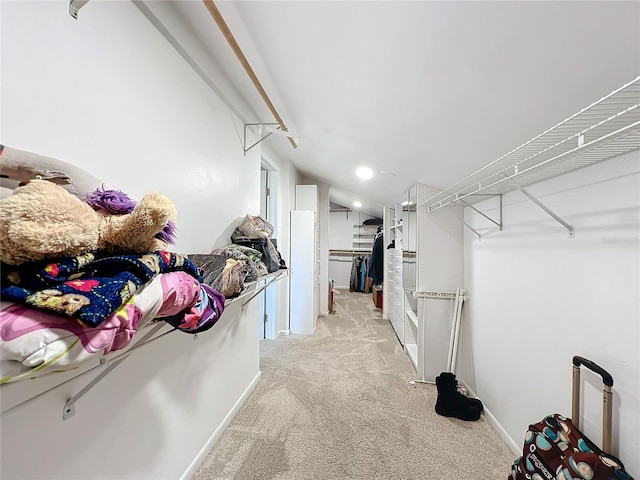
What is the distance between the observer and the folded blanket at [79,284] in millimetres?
444

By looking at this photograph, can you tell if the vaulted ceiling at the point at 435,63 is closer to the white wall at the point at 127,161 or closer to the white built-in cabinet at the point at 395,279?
the white wall at the point at 127,161

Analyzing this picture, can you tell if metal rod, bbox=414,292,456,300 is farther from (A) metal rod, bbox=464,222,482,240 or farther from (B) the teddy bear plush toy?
(B) the teddy bear plush toy

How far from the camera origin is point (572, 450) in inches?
41.5

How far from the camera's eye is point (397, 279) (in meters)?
3.61

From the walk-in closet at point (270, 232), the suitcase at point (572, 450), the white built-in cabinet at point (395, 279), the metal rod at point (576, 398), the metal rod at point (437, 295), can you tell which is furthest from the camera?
the white built-in cabinet at point (395, 279)

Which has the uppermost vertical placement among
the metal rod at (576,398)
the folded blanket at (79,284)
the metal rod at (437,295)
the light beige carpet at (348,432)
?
the folded blanket at (79,284)

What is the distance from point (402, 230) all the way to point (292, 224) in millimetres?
1556

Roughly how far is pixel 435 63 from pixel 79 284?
4.64 ft

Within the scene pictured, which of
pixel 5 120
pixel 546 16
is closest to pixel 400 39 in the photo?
pixel 546 16

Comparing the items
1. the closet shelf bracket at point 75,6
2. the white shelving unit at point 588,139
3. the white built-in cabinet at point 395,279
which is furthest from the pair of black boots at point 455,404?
the closet shelf bracket at point 75,6

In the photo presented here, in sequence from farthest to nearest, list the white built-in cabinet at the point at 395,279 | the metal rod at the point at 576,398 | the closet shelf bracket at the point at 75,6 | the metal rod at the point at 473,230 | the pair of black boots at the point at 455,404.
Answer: the white built-in cabinet at the point at 395,279, the metal rod at the point at 473,230, the pair of black boots at the point at 455,404, the metal rod at the point at 576,398, the closet shelf bracket at the point at 75,6

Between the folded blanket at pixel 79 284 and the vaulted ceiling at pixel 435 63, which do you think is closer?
the folded blanket at pixel 79 284

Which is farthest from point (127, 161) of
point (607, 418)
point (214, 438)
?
point (607, 418)

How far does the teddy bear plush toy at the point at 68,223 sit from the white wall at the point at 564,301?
1.65 m
